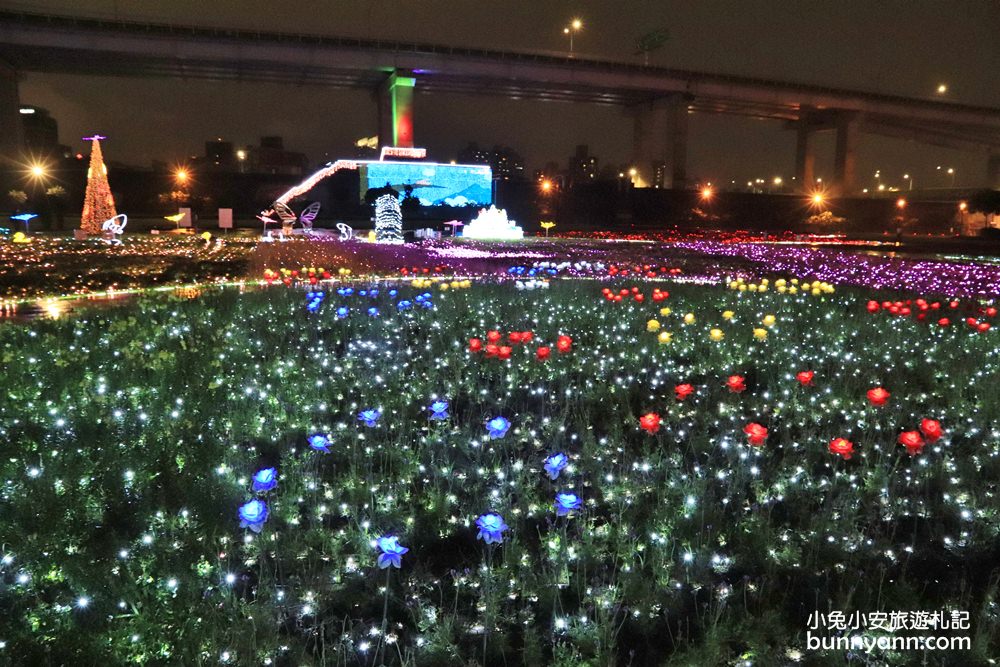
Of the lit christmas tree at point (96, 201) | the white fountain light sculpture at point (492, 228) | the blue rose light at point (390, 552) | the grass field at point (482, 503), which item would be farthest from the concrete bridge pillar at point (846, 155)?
the blue rose light at point (390, 552)

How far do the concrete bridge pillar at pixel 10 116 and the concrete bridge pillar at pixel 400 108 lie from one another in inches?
1125

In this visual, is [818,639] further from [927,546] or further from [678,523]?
[927,546]

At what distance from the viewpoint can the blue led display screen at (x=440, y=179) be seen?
1970 inches

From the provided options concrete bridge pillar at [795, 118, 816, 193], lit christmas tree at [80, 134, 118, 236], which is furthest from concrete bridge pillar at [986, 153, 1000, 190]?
lit christmas tree at [80, 134, 118, 236]

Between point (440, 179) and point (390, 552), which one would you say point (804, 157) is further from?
point (390, 552)

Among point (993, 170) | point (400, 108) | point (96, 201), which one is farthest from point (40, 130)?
point (993, 170)

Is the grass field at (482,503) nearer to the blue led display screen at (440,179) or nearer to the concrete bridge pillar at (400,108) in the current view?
the blue led display screen at (440,179)

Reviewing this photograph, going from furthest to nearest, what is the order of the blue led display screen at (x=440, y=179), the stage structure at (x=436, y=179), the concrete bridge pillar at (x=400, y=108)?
the concrete bridge pillar at (x=400, y=108) → the blue led display screen at (x=440, y=179) → the stage structure at (x=436, y=179)

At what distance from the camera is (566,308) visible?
9562 millimetres

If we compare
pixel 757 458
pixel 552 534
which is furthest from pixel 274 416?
pixel 757 458

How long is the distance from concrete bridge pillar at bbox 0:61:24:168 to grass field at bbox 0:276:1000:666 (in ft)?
184

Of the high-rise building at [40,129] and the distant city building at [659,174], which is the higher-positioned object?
the high-rise building at [40,129]

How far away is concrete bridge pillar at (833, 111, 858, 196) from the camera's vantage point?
72.2 metres

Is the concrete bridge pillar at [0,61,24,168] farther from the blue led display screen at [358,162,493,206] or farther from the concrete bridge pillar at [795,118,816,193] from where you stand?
the concrete bridge pillar at [795,118,816,193]
